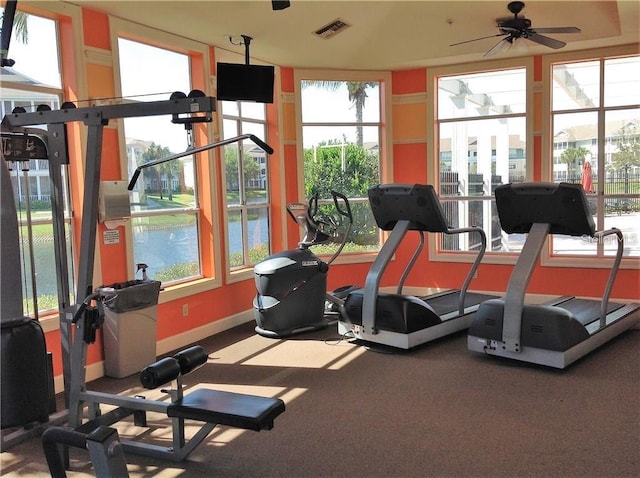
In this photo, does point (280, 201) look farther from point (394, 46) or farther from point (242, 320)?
point (394, 46)

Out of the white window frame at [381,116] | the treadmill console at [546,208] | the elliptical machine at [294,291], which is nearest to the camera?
the treadmill console at [546,208]

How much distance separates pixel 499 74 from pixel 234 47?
3331 millimetres

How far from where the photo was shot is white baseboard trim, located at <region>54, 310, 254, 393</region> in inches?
183

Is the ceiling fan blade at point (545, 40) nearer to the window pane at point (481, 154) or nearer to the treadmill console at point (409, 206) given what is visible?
the window pane at point (481, 154)

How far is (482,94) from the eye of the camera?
7.14 metres

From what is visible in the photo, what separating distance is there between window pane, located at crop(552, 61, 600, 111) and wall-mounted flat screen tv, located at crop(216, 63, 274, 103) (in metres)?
3.58

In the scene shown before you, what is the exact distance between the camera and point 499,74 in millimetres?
7043

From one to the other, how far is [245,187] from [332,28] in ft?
6.68

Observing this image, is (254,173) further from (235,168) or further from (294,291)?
(294,291)

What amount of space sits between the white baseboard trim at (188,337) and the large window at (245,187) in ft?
1.96

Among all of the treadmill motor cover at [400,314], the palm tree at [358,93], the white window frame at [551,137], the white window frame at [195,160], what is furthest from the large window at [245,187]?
the white window frame at [551,137]

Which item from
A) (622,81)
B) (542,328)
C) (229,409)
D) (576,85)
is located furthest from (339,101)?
(229,409)

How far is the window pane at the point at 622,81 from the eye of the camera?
20.9 feet

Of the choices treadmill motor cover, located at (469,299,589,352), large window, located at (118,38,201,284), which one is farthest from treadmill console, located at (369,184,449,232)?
large window, located at (118,38,201,284)
